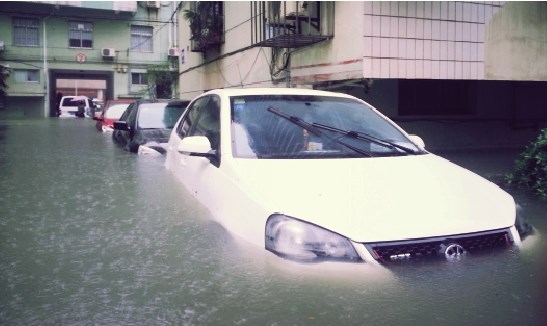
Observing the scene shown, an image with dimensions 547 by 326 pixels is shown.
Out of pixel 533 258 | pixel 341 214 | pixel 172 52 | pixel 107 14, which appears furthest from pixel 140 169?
pixel 107 14

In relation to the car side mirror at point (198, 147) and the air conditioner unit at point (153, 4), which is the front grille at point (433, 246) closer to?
the car side mirror at point (198, 147)

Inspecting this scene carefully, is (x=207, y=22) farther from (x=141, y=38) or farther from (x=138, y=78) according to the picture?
(x=141, y=38)

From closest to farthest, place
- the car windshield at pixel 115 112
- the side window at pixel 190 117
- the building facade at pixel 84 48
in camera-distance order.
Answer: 1. the side window at pixel 190 117
2. the car windshield at pixel 115 112
3. the building facade at pixel 84 48

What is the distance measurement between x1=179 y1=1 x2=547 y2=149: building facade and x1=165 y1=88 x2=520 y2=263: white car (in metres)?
3.27

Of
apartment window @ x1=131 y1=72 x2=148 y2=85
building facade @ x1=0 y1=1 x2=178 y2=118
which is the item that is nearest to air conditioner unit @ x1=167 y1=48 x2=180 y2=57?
building facade @ x1=0 y1=1 x2=178 y2=118

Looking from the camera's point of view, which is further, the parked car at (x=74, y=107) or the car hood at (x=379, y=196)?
the parked car at (x=74, y=107)

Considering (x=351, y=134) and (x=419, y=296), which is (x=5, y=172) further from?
(x=419, y=296)

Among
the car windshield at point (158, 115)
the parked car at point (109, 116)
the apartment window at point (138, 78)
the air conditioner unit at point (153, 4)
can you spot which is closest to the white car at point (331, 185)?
the car windshield at point (158, 115)

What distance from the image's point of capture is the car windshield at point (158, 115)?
8.54 meters

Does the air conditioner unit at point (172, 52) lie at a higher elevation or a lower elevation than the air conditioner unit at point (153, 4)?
lower

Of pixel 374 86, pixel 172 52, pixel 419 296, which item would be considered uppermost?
pixel 172 52

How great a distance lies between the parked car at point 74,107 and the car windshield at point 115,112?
587 inches

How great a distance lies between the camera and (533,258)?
294 centimetres

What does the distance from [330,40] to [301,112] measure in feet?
14.2
